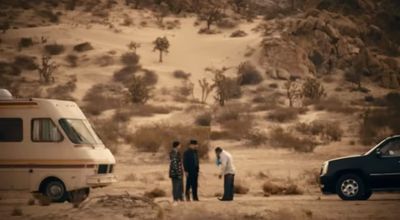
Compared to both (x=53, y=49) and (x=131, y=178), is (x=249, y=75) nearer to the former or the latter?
(x=53, y=49)

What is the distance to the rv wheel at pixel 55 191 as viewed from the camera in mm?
18938

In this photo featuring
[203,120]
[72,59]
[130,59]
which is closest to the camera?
[203,120]

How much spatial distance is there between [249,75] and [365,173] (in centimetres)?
3914

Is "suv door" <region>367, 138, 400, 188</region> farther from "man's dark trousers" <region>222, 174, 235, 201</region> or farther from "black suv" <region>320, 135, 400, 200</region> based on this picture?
"man's dark trousers" <region>222, 174, 235, 201</region>

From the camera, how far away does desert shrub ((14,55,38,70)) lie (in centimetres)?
5778

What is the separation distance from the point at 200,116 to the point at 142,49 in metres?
22.3

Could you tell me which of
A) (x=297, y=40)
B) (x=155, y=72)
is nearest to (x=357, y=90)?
(x=297, y=40)

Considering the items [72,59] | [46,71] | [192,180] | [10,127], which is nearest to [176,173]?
[192,180]

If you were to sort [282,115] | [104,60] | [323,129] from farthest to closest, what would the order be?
[104,60]
[282,115]
[323,129]

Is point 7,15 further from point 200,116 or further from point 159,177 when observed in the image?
point 159,177

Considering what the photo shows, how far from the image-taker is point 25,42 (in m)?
63.2

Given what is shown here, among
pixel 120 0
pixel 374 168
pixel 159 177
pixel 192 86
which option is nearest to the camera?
pixel 374 168

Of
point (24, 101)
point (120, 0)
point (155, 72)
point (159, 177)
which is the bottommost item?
point (159, 177)

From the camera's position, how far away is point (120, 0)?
81.8 m
